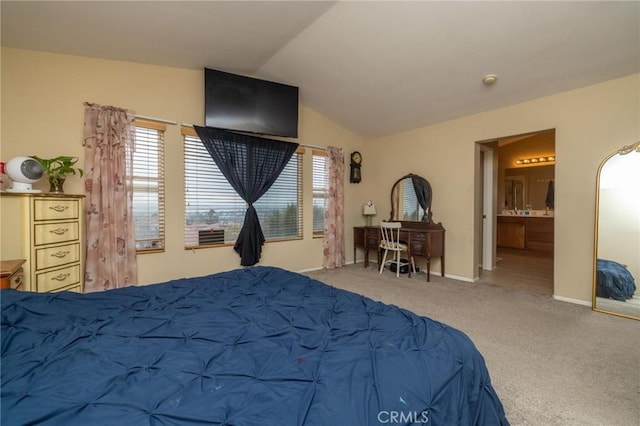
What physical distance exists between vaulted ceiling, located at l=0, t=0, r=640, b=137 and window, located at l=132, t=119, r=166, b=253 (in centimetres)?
80

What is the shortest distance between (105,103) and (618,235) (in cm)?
550

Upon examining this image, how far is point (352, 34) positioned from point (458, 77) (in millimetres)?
1351

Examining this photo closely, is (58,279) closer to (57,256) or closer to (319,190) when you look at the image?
(57,256)

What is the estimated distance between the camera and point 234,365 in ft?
3.07

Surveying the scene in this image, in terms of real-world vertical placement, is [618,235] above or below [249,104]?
below

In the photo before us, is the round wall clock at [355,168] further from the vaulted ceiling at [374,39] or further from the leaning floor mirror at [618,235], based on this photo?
the leaning floor mirror at [618,235]

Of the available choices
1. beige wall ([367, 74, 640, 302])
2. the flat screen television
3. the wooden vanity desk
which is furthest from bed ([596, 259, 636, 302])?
the flat screen television

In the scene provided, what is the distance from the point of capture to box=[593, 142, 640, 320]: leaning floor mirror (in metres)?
2.68

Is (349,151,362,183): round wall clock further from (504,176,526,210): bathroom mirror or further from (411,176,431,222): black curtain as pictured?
(504,176,526,210): bathroom mirror

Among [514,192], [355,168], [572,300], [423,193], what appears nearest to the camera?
[572,300]

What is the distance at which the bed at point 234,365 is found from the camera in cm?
74

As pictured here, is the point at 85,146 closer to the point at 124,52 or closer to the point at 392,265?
the point at 124,52

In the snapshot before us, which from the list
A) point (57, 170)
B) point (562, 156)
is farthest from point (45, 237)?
point (562, 156)

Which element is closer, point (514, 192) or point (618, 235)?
point (618, 235)
